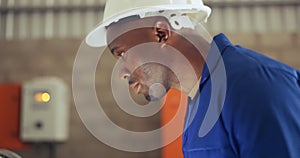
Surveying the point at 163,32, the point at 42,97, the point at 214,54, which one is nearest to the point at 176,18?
the point at 163,32

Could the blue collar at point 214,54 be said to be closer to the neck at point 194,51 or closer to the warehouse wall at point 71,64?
the neck at point 194,51

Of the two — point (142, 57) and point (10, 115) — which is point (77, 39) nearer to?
point (10, 115)

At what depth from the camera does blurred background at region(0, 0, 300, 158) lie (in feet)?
9.67

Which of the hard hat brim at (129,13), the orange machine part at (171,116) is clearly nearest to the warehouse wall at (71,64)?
the orange machine part at (171,116)

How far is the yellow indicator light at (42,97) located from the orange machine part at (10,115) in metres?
0.16

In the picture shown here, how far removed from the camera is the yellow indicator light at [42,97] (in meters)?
2.78

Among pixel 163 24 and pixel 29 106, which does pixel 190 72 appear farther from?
pixel 29 106

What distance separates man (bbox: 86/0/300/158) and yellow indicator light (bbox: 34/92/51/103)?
140 cm

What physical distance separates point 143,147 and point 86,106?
51 centimetres

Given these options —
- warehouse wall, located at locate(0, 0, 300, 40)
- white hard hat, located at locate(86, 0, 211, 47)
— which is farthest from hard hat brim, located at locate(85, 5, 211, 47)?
warehouse wall, located at locate(0, 0, 300, 40)

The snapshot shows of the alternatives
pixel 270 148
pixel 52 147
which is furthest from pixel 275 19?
pixel 270 148

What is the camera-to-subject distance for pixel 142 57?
121 cm

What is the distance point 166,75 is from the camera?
1231 millimetres

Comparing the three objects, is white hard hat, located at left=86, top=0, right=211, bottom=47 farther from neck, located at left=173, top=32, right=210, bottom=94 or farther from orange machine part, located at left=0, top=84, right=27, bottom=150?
orange machine part, located at left=0, top=84, right=27, bottom=150
